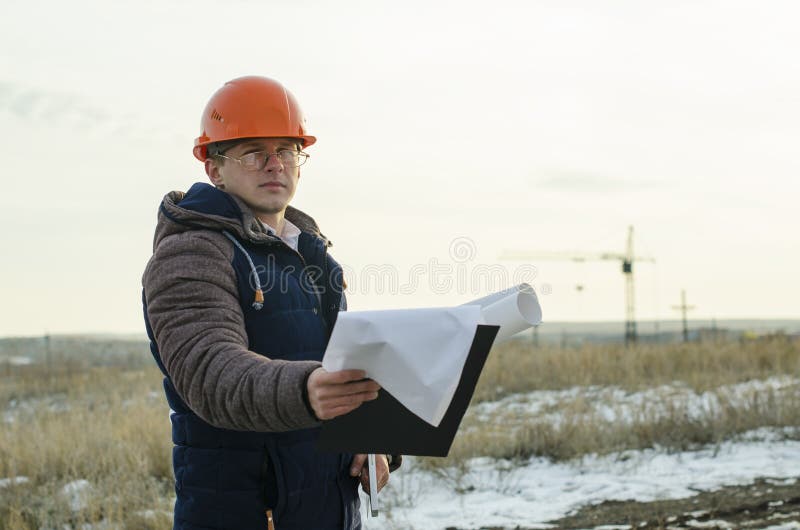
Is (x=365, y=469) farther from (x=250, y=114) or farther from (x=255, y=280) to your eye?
(x=250, y=114)

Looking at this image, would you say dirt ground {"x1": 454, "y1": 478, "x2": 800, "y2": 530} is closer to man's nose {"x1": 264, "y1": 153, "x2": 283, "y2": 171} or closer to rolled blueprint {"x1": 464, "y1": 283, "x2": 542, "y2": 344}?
man's nose {"x1": 264, "y1": 153, "x2": 283, "y2": 171}

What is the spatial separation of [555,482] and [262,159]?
5.36 m

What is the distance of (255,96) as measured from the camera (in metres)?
2.55

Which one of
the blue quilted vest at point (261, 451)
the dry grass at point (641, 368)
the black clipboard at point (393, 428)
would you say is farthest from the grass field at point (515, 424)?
the black clipboard at point (393, 428)

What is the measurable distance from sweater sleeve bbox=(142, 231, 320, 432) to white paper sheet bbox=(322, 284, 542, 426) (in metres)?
0.23

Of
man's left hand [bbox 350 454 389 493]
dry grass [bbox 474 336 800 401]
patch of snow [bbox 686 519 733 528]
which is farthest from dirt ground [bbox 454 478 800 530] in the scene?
dry grass [bbox 474 336 800 401]

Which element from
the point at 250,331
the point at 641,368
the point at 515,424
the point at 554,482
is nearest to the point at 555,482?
the point at 554,482

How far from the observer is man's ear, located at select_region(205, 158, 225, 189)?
2.55 meters

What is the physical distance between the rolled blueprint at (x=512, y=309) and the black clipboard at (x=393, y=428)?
0.22 feet

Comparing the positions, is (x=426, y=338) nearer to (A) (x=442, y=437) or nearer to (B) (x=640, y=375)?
(A) (x=442, y=437)

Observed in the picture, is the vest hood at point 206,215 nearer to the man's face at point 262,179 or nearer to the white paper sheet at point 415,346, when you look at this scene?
the man's face at point 262,179

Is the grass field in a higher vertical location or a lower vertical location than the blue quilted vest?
lower

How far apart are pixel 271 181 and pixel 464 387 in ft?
3.22

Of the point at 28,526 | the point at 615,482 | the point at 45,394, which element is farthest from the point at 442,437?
the point at 45,394
